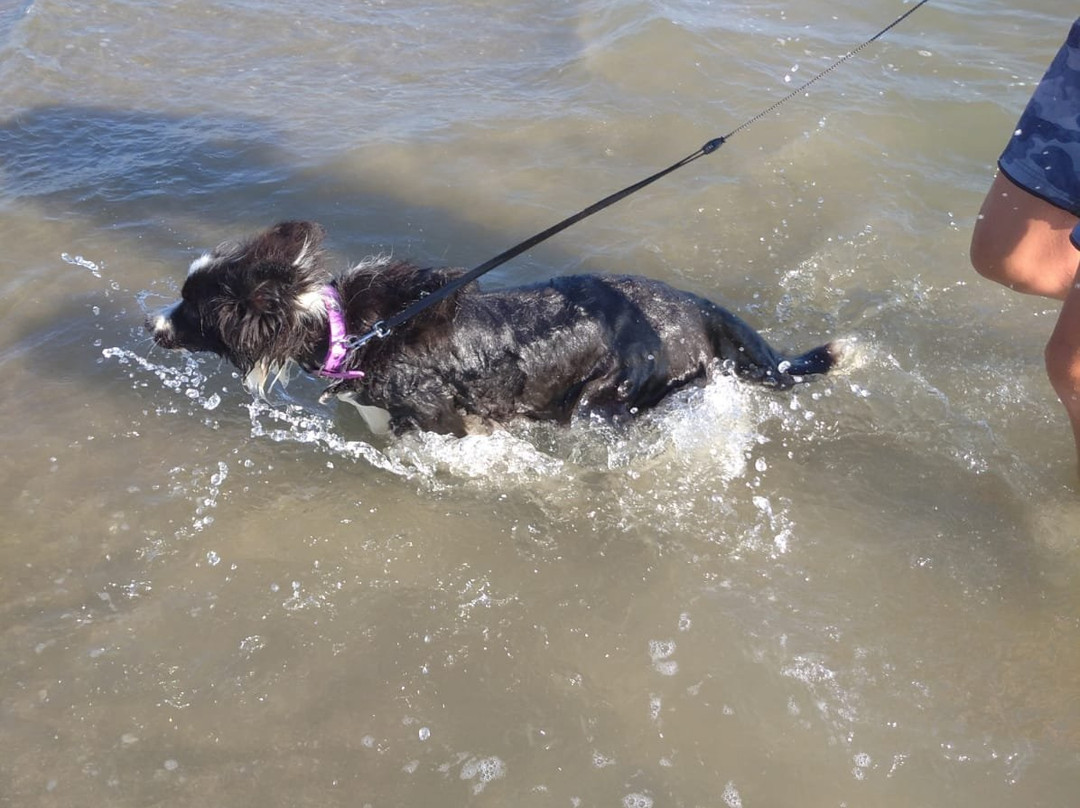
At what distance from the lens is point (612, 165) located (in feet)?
22.6

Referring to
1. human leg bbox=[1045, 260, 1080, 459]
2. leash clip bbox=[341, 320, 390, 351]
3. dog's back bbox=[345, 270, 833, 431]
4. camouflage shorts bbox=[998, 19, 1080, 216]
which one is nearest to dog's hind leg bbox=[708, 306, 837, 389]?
dog's back bbox=[345, 270, 833, 431]

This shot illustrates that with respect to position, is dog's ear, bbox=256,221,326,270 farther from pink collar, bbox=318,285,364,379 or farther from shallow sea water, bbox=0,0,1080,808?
shallow sea water, bbox=0,0,1080,808

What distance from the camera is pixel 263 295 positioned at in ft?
12.6

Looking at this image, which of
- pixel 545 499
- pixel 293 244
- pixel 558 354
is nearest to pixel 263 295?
pixel 293 244

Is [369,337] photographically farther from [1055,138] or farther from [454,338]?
[1055,138]

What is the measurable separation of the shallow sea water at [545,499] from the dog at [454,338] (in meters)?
0.20

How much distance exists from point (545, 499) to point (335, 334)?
1331 millimetres

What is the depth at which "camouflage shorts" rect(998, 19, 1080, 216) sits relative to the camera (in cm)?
330

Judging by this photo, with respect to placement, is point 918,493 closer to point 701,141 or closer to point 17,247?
Answer: point 701,141

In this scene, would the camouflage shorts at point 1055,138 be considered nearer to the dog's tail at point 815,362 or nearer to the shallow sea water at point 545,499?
the dog's tail at point 815,362

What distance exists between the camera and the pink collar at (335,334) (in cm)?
397

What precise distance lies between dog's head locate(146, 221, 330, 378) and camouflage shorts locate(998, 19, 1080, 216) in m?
3.11

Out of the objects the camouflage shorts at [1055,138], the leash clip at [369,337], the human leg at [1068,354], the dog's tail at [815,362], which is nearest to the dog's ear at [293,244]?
the leash clip at [369,337]

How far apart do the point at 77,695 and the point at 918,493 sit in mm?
3978
